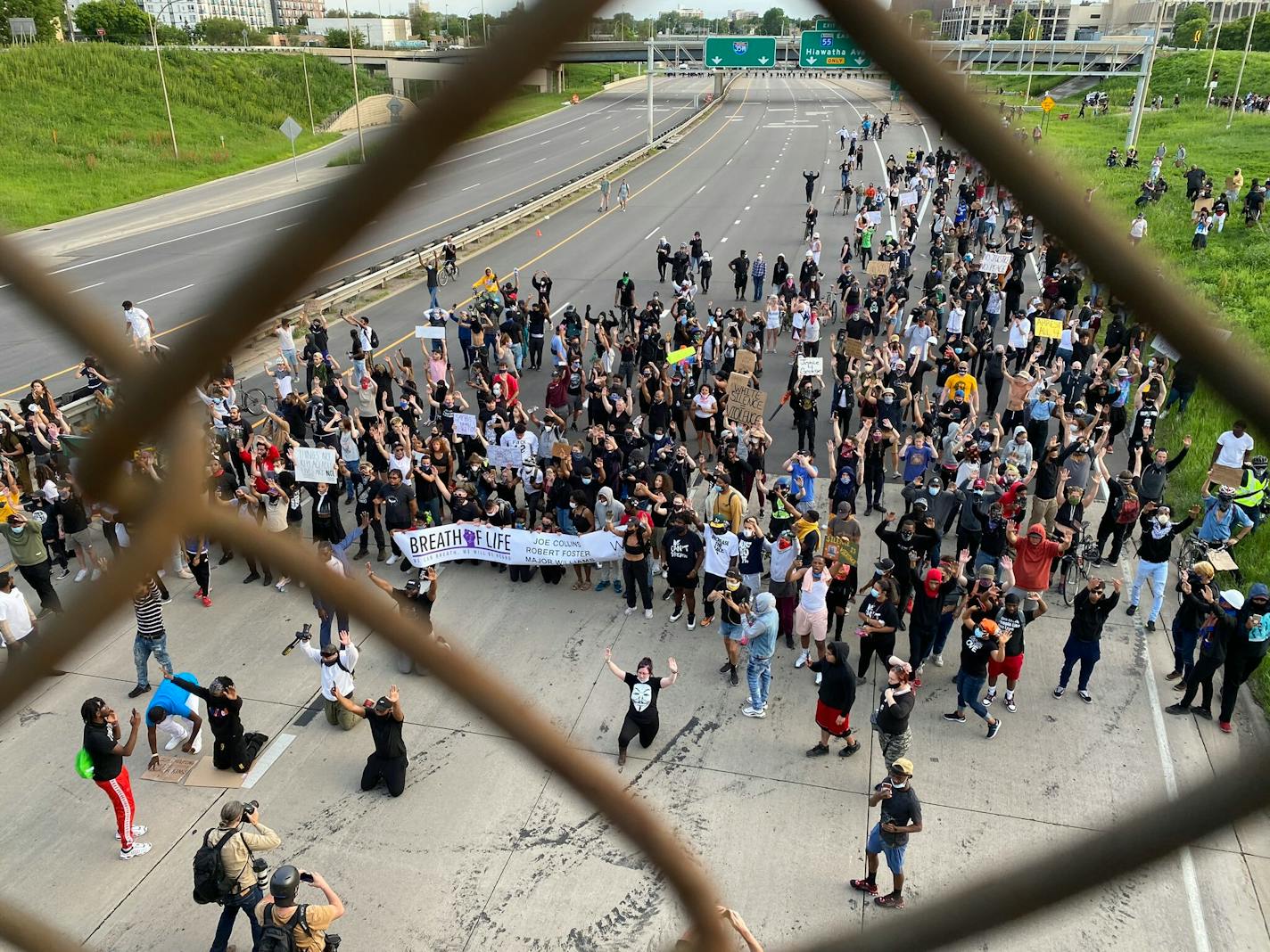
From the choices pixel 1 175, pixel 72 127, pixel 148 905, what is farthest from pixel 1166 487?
pixel 72 127

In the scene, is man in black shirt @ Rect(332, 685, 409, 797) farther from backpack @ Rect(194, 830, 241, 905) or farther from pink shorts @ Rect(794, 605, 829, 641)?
pink shorts @ Rect(794, 605, 829, 641)

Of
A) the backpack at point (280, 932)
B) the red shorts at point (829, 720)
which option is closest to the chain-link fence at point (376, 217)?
the backpack at point (280, 932)

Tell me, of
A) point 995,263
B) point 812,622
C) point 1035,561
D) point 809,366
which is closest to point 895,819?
point 812,622

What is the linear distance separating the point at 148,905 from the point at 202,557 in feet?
16.0

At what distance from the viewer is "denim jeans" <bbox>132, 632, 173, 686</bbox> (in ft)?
33.1

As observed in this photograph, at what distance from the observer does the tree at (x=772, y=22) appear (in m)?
1.00

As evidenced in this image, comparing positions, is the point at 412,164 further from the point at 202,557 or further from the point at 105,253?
the point at 105,253

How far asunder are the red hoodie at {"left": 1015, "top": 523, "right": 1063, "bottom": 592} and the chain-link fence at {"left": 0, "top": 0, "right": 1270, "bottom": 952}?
1065 cm

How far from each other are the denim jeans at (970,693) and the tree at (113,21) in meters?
81.3

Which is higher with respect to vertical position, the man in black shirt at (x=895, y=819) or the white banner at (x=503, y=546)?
the man in black shirt at (x=895, y=819)

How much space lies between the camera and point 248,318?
31.0 inches

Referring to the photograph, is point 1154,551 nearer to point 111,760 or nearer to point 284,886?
point 284,886

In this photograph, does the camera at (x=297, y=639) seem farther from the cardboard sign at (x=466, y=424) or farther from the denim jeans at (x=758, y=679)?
the denim jeans at (x=758, y=679)

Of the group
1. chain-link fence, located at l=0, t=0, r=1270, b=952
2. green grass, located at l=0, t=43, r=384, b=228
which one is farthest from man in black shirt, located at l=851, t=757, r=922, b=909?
green grass, located at l=0, t=43, r=384, b=228
